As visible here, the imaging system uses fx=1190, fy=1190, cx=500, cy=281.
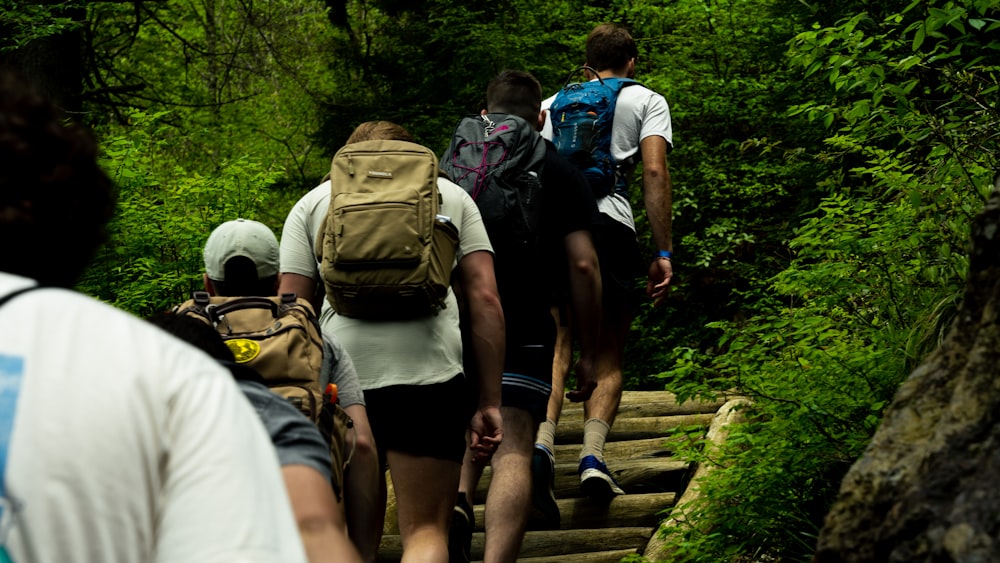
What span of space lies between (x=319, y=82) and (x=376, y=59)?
525cm

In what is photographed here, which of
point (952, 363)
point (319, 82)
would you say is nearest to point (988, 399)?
point (952, 363)

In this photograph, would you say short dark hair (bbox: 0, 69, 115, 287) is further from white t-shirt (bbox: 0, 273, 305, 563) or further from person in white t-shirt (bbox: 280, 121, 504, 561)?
person in white t-shirt (bbox: 280, 121, 504, 561)

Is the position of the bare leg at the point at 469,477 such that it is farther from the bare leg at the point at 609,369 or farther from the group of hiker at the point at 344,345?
the bare leg at the point at 609,369

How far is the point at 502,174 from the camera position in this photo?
16.6 ft

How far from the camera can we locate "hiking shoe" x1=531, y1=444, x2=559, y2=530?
5.78 meters

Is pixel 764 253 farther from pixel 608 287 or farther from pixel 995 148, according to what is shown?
pixel 995 148

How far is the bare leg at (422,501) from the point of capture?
4.14m

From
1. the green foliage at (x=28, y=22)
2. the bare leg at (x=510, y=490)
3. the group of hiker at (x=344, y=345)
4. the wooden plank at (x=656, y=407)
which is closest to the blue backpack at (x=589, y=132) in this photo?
the group of hiker at (x=344, y=345)

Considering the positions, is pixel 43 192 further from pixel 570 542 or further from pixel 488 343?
pixel 570 542

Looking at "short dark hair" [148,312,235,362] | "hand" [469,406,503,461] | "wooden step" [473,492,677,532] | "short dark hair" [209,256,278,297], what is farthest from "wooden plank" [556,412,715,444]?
"short dark hair" [148,312,235,362]

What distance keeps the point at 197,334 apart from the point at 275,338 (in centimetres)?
58

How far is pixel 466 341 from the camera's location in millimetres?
4602

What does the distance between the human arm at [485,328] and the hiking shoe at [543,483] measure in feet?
4.59

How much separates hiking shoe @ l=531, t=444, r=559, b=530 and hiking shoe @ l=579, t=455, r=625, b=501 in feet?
1.00
